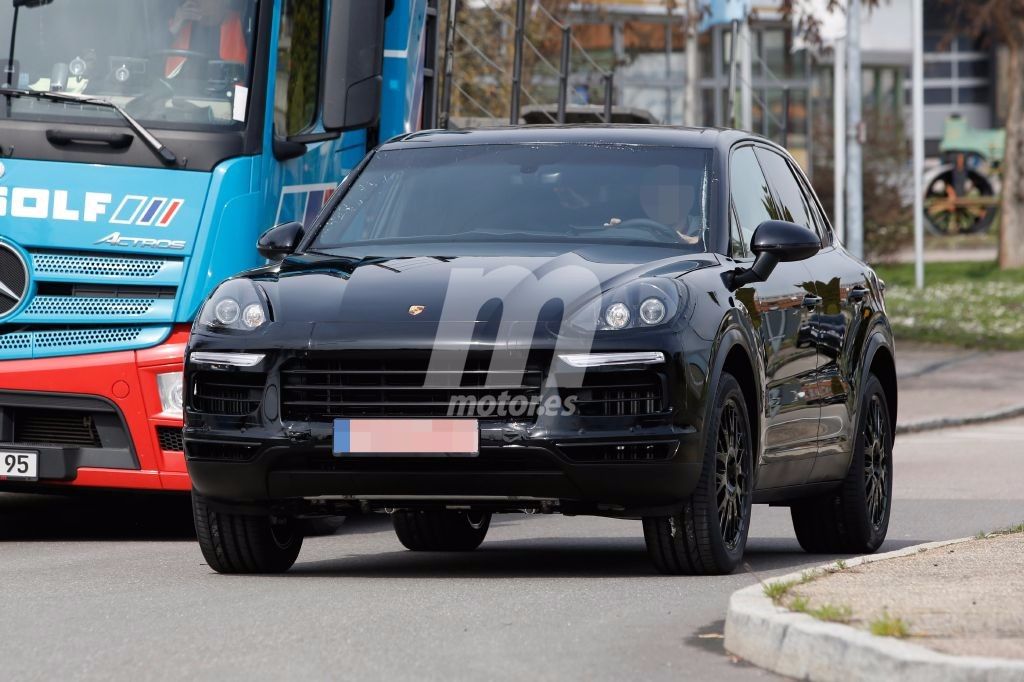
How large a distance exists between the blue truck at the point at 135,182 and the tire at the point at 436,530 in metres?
1.09

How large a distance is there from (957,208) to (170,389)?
38.5 meters

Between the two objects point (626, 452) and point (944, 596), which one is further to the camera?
point (626, 452)

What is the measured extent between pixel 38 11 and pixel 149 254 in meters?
1.53

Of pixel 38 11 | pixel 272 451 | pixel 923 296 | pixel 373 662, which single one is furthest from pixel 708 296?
pixel 923 296

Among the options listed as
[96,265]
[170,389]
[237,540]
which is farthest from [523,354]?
[96,265]

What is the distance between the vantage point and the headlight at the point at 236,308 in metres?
8.04

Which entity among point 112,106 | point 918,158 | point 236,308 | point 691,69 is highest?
point 691,69

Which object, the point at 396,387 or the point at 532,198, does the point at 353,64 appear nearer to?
the point at 532,198

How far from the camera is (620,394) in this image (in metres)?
7.76

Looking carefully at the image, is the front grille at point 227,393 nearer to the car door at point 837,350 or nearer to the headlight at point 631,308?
the headlight at point 631,308

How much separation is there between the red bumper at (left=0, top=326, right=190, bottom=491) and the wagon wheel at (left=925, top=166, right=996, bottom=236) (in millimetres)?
37485

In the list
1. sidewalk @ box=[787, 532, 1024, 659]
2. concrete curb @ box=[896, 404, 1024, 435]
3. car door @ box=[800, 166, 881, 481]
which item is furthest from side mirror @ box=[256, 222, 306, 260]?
concrete curb @ box=[896, 404, 1024, 435]

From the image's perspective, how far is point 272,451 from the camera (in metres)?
7.90

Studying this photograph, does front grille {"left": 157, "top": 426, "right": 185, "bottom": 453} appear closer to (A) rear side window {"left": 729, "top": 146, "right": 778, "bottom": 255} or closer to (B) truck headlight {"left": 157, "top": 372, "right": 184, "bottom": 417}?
(B) truck headlight {"left": 157, "top": 372, "right": 184, "bottom": 417}
